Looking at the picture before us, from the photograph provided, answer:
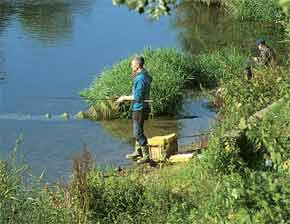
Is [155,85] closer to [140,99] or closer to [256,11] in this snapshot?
[140,99]

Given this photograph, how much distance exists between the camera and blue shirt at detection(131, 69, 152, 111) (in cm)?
1000

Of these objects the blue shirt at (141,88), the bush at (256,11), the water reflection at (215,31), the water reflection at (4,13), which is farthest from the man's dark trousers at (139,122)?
the bush at (256,11)

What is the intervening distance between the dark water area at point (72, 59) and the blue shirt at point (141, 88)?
156 centimetres

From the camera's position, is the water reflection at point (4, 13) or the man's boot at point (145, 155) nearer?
the man's boot at point (145, 155)

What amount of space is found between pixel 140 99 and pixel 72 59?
1057 cm

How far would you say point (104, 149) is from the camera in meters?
12.8

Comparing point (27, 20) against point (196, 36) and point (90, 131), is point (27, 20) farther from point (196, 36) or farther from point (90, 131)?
point (90, 131)

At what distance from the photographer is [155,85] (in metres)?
15.1

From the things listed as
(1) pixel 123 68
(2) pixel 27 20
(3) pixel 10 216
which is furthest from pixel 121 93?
(2) pixel 27 20

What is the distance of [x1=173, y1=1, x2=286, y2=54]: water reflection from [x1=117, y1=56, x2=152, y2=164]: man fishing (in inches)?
422

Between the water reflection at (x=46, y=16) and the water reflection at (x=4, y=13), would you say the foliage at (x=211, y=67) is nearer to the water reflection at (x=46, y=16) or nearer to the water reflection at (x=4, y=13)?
the water reflection at (x=46, y=16)

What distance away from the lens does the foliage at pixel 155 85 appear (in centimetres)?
1496

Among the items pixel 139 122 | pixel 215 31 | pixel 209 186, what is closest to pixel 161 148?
pixel 139 122

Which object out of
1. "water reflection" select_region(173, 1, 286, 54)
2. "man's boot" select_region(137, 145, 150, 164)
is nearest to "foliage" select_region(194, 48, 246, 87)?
"water reflection" select_region(173, 1, 286, 54)
